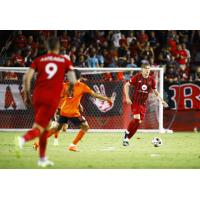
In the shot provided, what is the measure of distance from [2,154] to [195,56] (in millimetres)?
8100

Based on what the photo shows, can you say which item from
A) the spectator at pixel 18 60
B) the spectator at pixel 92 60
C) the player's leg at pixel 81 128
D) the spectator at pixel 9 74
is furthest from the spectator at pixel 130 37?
the player's leg at pixel 81 128

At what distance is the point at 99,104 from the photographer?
15.8 meters

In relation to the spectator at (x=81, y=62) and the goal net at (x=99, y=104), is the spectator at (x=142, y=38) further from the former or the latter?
the spectator at (x=81, y=62)

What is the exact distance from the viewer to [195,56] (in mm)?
17516

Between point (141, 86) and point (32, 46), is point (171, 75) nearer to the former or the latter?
point (32, 46)

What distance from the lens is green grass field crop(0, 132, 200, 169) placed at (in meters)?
9.62

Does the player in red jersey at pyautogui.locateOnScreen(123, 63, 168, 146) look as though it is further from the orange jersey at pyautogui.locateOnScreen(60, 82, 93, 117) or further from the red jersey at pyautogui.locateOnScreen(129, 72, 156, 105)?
the orange jersey at pyautogui.locateOnScreen(60, 82, 93, 117)

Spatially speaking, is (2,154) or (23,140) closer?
(23,140)

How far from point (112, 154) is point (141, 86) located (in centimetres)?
195

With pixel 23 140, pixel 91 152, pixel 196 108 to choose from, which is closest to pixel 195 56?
pixel 196 108

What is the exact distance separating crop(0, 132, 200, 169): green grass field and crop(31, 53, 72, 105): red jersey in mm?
1352

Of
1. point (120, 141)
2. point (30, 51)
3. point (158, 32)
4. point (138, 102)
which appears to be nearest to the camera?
point (138, 102)
